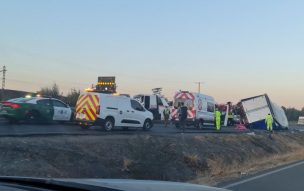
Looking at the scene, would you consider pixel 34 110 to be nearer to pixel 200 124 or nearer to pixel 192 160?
pixel 192 160

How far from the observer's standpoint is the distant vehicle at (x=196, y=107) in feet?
129

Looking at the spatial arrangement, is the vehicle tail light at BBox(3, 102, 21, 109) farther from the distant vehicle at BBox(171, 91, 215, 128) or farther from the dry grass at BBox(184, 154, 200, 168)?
the distant vehicle at BBox(171, 91, 215, 128)

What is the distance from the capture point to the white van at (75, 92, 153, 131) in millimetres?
25359

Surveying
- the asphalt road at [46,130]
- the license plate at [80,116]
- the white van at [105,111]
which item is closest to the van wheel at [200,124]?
the asphalt road at [46,130]

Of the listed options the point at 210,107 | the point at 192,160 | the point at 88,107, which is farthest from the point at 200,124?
the point at 192,160

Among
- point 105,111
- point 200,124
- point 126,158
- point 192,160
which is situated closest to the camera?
point 126,158

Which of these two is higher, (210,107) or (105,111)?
(210,107)

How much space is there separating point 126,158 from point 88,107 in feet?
28.0

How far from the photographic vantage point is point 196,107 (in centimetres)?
3944

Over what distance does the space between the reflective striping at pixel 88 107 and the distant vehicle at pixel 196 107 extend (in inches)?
532

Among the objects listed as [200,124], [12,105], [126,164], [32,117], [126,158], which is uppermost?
[12,105]

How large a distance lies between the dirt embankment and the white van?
140 inches

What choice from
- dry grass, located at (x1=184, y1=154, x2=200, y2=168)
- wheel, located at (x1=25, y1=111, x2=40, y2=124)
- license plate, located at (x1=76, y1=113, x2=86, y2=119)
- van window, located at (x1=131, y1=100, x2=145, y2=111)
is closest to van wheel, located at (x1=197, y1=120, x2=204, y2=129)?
van window, located at (x1=131, y1=100, x2=145, y2=111)

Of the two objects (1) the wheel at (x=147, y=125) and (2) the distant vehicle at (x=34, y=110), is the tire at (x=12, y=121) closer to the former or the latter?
(2) the distant vehicle at (x=34, y=110)
